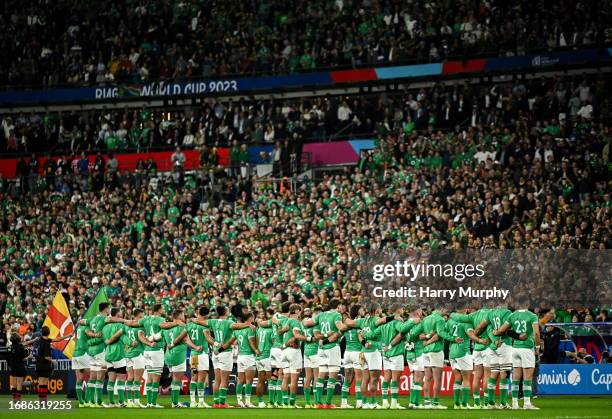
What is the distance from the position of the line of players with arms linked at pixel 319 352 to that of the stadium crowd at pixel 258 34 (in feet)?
69.0

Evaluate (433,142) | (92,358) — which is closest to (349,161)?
(433,142)

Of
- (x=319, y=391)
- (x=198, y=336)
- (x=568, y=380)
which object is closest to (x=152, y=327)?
(x=198, y=336)

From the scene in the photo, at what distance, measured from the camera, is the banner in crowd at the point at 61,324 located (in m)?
34.8

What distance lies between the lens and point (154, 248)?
139ft

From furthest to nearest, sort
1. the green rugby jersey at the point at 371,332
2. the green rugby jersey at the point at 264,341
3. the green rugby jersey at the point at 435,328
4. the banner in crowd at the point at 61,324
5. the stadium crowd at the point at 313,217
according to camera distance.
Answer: the stadium crowd at the point at 313,217, the banner in crowd at the point at 61,324, the green rugby jersey at the point at 264,341, the green rugby jersey at the point at 371,332, the green rugby jersey at the point at 435,328

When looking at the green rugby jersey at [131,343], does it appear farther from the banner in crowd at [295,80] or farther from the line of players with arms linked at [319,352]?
the banner in crowd at [295,80]

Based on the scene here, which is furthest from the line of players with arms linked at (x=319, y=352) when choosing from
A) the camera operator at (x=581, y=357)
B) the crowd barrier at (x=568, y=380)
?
the camera operator at (x=581, y=357)

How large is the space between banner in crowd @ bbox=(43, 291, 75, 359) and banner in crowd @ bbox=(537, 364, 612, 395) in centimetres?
1445

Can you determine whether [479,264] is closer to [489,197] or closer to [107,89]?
[489,197]

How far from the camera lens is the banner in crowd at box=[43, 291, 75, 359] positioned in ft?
114

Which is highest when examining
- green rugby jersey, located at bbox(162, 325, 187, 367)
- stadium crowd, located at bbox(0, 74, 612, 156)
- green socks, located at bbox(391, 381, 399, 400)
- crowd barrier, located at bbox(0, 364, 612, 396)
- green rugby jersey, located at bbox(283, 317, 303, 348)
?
stadium crowd, located at bbox(0, 74, 612, 156)

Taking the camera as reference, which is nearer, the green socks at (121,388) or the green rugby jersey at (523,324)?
the green rugby jersey at (523,324)

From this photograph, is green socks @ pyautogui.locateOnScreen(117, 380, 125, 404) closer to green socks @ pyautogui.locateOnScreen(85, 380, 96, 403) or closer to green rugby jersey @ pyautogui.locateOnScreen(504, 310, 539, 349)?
green socks @ pyautogui.locateOnScreen(85, 380, 96, 403)

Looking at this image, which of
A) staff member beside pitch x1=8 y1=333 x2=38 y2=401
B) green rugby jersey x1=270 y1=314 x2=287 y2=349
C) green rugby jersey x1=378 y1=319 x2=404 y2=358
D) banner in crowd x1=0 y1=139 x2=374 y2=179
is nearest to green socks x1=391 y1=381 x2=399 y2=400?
green rugby jersey x1=378 y1=319 x2=404 y2=358
